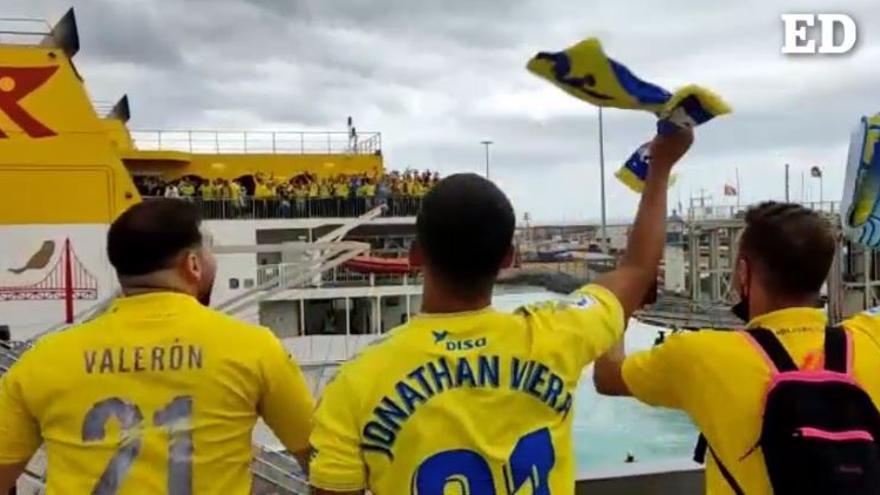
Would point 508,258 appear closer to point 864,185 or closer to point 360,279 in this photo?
point 864,185

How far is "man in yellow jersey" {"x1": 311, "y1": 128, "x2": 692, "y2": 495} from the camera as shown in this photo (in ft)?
5.37

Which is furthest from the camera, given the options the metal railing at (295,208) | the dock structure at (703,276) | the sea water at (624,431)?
the dock structure at (703,276)

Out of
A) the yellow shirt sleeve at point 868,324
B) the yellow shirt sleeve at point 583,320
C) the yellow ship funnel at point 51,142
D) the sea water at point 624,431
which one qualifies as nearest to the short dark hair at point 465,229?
the yellow shirt sleeve at point 583,320

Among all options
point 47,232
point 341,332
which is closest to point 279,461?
point 47,232

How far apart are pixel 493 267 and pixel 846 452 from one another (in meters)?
0.73

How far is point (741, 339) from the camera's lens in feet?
6.23

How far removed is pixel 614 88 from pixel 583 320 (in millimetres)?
469

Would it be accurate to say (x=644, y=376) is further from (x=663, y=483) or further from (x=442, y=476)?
(x=663, y=483)

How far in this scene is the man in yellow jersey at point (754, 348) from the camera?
6.07 feet

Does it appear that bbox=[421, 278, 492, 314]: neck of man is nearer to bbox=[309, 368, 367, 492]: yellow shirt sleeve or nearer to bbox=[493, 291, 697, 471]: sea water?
bbox=[309, 368, 367, 492]: yellow shirt sleeve

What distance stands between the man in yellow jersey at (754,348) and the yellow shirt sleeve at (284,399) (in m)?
0.77

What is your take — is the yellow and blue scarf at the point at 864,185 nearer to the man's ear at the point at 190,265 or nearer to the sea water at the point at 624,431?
the man's ear at the point at 190,265

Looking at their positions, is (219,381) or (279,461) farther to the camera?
(279,461)

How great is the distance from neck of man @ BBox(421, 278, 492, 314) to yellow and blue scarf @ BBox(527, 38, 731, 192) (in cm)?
47
